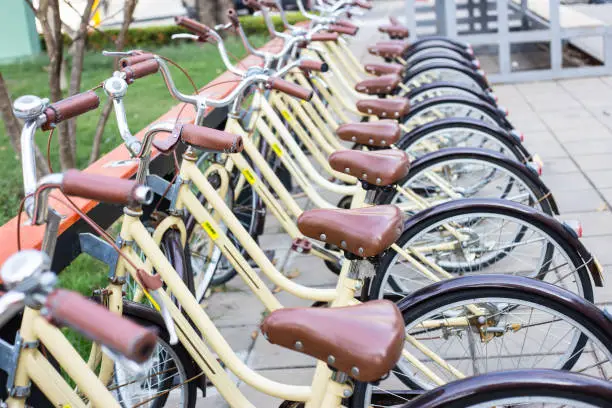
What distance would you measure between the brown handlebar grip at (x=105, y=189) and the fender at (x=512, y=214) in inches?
63.2

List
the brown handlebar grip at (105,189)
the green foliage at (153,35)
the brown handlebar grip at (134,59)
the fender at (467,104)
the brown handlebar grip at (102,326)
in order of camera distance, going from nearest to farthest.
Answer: the brown handlebar grip at (102,326) < the brown handlebar grip at (105,189) < the brown handlebar grip at (134,59) < the fender at (467,104) < the green foliage at (153,35)

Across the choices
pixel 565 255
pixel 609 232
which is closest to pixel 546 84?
pixel 609 232

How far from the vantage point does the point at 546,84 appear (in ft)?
27.6

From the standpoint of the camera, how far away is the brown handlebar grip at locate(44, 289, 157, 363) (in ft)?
3.91

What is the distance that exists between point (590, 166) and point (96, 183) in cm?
468

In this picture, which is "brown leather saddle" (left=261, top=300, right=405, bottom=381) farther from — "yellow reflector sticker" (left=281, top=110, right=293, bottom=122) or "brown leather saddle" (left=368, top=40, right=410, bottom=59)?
"brown leather saddle" (left=368, top=40, right=410, bottom=59)

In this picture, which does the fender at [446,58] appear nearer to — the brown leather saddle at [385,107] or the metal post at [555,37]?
the brown leather saddle at [385,107]

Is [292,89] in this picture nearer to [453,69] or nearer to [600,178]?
[453,69]

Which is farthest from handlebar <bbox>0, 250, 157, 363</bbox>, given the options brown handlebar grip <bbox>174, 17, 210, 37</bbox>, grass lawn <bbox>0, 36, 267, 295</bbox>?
grass lawn <bbox>0, 36, 267, 295</bbox>

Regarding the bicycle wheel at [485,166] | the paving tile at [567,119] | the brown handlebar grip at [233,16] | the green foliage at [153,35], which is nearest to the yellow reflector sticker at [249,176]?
the bicycle wheel at [485,166]

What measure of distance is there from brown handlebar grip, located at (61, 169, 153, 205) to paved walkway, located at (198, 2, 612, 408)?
5.52 feet

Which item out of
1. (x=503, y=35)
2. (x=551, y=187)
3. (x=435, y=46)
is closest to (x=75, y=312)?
(x=551, y=187)

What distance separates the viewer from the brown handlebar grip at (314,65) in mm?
3720

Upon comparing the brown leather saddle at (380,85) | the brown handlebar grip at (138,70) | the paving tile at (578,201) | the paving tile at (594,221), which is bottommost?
the paving tile at (578,201)
